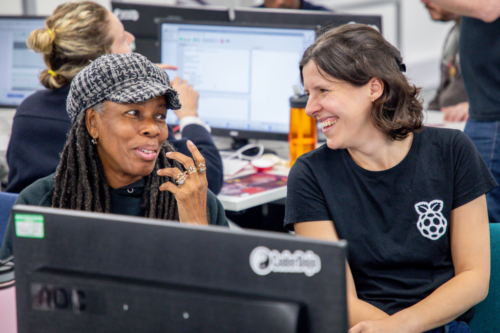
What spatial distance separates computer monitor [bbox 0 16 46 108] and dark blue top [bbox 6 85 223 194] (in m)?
0.99

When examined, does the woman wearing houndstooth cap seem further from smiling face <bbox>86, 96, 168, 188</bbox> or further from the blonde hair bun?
the blonde hair bun

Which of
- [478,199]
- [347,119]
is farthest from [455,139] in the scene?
[347,119]

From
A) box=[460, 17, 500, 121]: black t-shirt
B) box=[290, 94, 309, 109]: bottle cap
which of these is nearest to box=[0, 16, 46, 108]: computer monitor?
box=[290, 94, 309, 109]: bottle cap

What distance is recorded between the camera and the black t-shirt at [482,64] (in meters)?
1.90

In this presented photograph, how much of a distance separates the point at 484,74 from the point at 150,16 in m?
1.53

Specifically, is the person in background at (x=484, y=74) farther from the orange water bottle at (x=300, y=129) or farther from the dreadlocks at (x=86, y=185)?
the dreadlocks at (x=86, y=185)

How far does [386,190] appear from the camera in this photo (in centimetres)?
128

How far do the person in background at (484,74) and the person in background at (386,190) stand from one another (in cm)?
69

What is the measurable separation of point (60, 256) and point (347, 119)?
0.83 metres

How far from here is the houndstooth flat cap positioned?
1.17 metres

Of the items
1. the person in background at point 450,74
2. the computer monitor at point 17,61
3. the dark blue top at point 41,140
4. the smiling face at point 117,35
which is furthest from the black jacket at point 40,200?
the person in background at point 450,74

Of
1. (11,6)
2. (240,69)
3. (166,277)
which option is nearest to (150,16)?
(240,69)

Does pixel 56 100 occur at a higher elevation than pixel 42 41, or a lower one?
lower

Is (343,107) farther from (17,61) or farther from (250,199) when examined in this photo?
(17,61)
